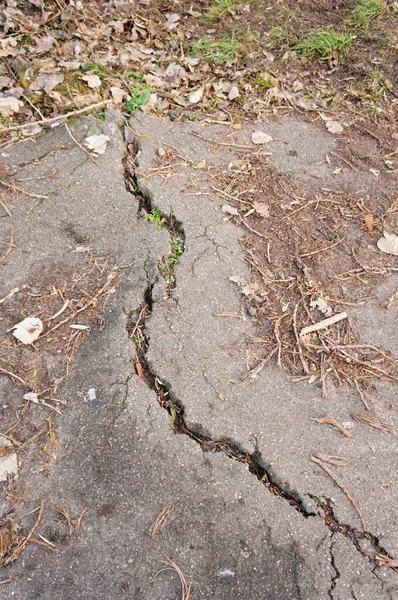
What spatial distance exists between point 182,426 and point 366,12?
160 inches

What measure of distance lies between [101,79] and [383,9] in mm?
2709

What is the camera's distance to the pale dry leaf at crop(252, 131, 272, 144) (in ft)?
11.1

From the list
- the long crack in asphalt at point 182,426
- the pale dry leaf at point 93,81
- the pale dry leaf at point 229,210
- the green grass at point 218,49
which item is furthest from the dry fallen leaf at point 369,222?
the pale dry leaf at point 93,81

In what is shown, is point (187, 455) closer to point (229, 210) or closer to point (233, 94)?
point (229, 210)

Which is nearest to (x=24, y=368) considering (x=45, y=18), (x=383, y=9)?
(x=45, y=18)

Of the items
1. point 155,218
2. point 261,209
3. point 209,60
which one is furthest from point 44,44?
point 261,209

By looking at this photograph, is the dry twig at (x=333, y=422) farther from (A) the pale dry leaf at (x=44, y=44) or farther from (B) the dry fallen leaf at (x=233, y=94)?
(A) the pale dry leaf at (x=44, y=44)

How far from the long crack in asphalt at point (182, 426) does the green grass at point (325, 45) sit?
2.27m

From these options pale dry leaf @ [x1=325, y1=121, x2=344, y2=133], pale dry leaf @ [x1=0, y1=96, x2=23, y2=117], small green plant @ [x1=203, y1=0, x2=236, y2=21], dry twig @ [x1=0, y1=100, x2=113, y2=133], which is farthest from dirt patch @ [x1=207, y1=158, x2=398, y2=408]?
small green plant @ [x1=203, y1=0, x2=236, y2=21]

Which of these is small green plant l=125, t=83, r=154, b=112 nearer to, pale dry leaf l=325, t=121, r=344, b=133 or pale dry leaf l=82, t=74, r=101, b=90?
pale dry leaf l=82, t=74, r=101, b=90

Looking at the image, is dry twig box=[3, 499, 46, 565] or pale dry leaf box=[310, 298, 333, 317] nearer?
dry twig box=[3, 499, 46, 565]

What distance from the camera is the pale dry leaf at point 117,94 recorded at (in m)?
3.41

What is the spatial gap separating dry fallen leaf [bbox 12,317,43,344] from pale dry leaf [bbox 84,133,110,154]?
1.33m

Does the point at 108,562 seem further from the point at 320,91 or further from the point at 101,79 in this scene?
the point at 320,91
